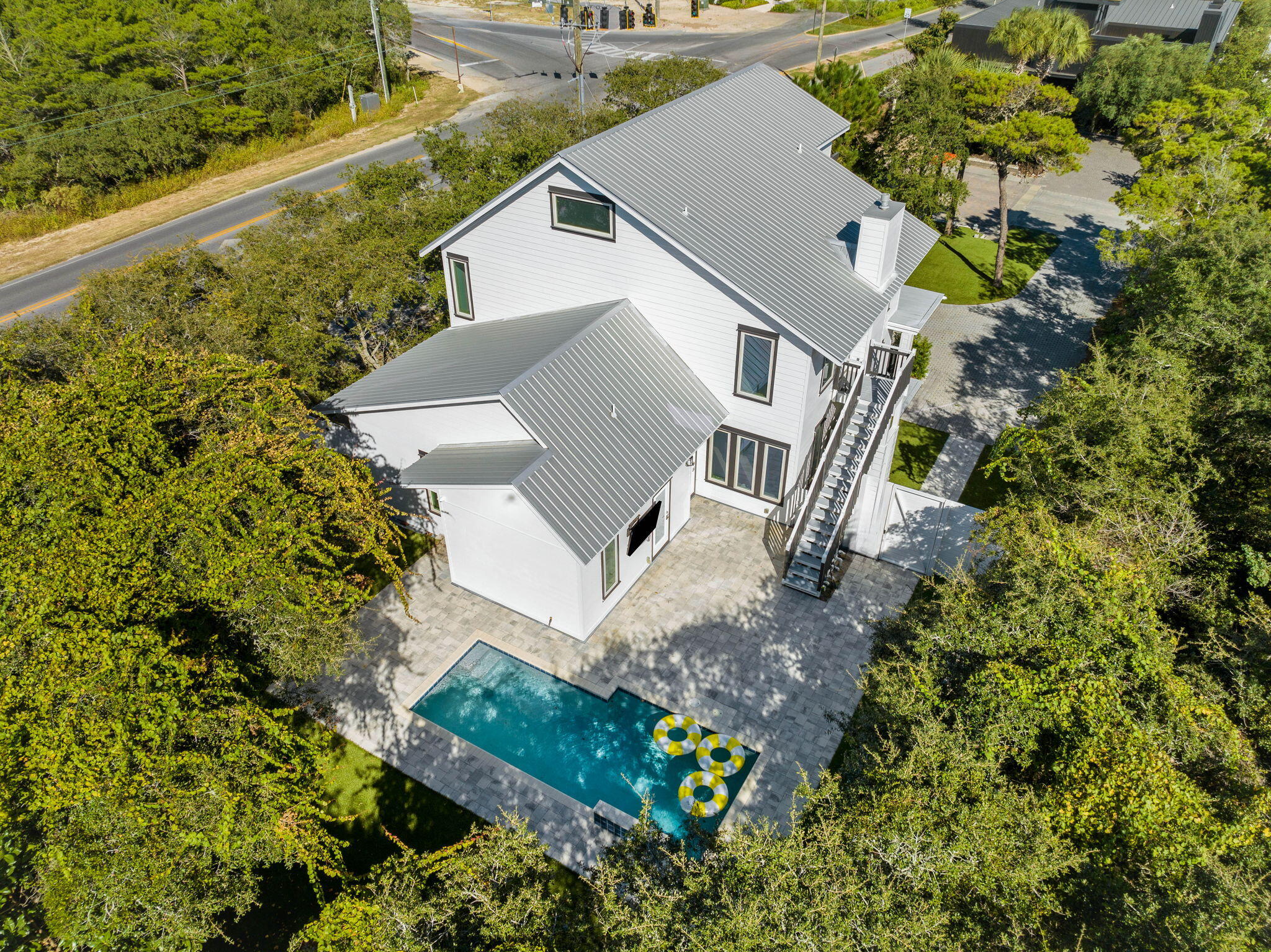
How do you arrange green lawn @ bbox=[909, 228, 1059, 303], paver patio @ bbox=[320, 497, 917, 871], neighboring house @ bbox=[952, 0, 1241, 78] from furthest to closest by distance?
1. neighboring house @ bbox=[952, 0, 1241, 78]
2. green lawn @ bbox=[909, 228, 1059, 303]
3. paver patio @ bbox=[320, 497, 917, 871]

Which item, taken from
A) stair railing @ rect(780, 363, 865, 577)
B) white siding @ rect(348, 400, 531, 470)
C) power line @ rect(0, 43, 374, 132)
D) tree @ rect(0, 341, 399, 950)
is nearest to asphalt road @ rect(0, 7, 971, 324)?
power line @ rect(0, 43, 374, 132)

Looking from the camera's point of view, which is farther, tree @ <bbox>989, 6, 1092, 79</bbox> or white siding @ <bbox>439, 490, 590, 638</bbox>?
tree @ <bbox>989, 6, 1092, 79</bbox>

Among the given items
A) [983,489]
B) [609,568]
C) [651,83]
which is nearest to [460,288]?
[609,568]

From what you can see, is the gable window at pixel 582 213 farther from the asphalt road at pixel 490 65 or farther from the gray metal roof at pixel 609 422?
the asphalt road at pixel 490 65

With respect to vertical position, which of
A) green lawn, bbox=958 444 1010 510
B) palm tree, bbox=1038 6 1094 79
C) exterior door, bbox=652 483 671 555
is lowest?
green lawn, bbox=958 444 1010 510

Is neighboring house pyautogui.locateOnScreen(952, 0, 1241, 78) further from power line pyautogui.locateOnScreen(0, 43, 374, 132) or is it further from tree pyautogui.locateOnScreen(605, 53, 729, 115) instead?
power line pyautogui.locateOnScreen(0, 43, 374, 132)

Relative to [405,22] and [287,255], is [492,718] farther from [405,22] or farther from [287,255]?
[405,22]
